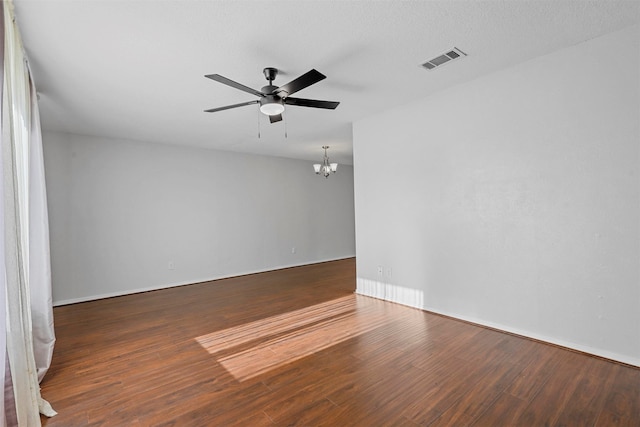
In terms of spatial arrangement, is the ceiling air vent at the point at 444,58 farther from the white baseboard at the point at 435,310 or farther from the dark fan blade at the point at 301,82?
the white baseboard at the point at 435,310

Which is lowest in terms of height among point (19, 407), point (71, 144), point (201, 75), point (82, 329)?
point (82, 329)

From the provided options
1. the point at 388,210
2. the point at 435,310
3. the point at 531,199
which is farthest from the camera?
the point at 388,210

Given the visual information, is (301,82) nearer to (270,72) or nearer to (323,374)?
(270,72)

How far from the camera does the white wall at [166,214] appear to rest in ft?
15.8

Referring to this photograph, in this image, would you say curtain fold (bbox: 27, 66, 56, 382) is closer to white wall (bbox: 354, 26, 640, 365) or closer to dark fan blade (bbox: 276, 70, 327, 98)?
dark fan blade (bbox: 276, 70, 327, 98)

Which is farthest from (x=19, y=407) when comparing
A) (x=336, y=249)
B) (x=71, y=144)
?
(x=336, y=249)

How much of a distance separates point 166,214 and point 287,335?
3.77m

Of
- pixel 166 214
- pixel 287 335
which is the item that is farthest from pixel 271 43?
pixel 166 214

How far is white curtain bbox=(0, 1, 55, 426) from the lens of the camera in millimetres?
1652

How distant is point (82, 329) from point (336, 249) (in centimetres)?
577

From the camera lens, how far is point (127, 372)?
2.52 meters

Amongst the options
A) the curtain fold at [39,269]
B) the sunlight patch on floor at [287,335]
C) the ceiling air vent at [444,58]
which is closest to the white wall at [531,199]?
the ceiling air vent at [444,58]

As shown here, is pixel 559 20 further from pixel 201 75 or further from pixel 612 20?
pixel 201 75

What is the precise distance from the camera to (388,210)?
4.23 meters
